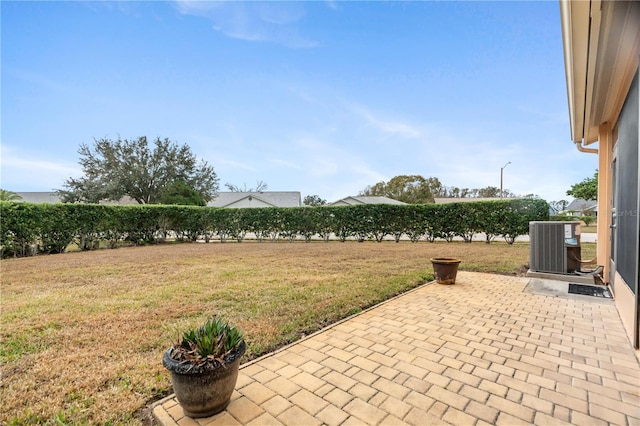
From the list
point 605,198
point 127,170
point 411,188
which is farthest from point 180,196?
point 411,188

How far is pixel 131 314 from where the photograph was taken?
3.63m

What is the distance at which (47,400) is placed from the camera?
190 cm

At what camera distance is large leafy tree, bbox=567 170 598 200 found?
26.4 meters

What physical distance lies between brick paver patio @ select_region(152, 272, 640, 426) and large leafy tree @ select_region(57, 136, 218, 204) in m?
27.7

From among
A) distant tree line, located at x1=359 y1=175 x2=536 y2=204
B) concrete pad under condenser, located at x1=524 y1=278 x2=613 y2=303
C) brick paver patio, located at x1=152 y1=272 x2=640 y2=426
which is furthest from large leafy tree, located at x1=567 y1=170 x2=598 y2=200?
brick paver patio, located at x1=152 y1=272 x2=640 y2=426

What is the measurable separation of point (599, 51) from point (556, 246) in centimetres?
407

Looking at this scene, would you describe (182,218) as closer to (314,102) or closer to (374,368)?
(314,102)

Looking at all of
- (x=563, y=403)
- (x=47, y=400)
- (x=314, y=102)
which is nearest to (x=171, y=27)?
(x=314, y=102)

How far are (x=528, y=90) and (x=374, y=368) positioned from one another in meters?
10.5

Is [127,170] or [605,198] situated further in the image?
[127,170]

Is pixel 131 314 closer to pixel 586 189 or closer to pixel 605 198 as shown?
pixel 605 198

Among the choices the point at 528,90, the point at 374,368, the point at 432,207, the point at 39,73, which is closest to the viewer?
the point at 374,368

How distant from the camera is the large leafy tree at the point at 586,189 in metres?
26.4

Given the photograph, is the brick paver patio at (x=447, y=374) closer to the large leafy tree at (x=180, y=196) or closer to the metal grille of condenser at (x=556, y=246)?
the metal grille of condenser at (x=556, y=246)
